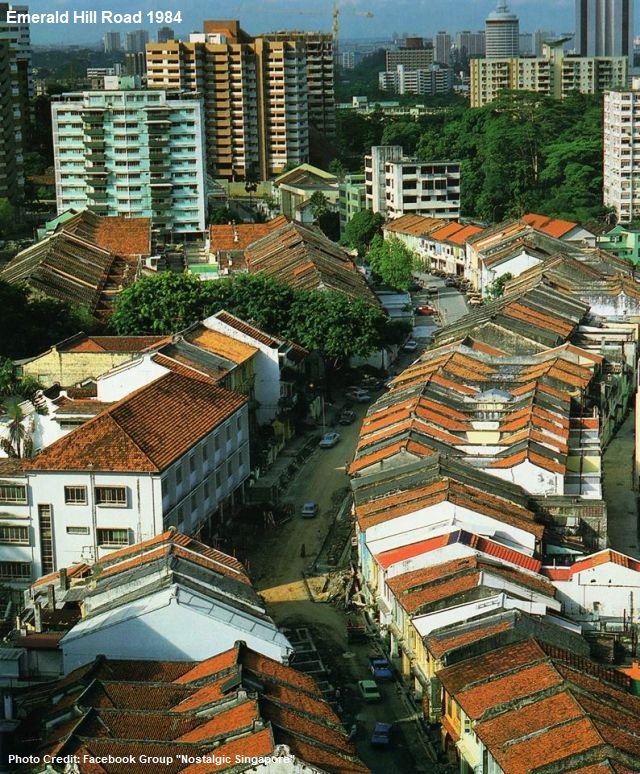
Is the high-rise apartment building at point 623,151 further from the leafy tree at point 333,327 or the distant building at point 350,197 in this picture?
the leafy tree at point 333,327

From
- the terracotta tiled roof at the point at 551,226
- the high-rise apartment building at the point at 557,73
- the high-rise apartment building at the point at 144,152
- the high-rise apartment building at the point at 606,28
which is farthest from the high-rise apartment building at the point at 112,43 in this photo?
the terracotta tiled roof at the point at 551,226

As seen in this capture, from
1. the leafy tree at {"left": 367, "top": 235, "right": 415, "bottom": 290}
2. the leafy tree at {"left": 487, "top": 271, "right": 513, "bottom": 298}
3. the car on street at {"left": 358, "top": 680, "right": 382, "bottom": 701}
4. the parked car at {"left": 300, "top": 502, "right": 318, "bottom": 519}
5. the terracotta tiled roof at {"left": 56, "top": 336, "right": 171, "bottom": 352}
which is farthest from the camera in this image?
the leafy tree at {"left": 367, "top": 235, "right": 415, "bottom": 290}

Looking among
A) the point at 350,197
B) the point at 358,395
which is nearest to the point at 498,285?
the point at 358,395

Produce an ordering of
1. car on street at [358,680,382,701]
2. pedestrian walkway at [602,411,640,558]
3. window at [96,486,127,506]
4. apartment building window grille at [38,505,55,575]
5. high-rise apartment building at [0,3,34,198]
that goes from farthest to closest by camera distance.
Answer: high-rise apartment building at [0,3,34,198] → pedestrian walkway at [602,411,640,558] → apartment building window grille at [38,505,55,575] → window at [96,486,127,506] → car on street at [358,680,382,701]

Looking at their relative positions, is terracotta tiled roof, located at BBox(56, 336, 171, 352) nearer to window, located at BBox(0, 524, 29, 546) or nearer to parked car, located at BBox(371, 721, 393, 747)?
window, located at BBox(0, 524, 29, 546)

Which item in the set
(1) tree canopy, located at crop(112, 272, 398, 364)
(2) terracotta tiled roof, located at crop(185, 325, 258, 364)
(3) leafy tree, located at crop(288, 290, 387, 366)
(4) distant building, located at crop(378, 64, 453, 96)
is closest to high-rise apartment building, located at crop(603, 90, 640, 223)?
(3) leafy tree, located at crop(288, 290, 387, 366)

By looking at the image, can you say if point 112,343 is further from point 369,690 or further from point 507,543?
point 369,690

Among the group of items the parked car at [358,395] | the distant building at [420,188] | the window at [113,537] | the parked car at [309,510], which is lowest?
the parked car at [309,510]
